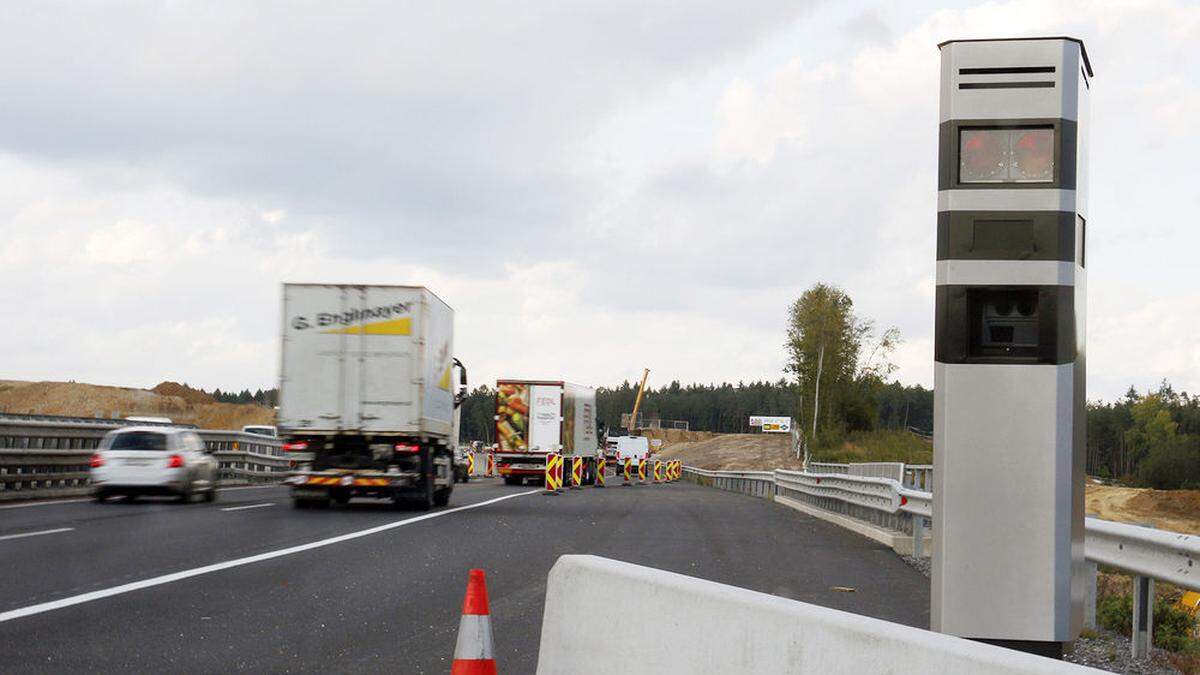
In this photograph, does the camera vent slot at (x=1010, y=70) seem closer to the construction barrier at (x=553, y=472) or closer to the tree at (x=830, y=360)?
the construction barrier at (x=553, y=472)

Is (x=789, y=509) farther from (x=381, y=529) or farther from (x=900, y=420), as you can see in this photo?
(x=900, y=420)

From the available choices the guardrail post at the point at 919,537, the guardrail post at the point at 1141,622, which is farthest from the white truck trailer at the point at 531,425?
the guardrail post at the point at 1141,622

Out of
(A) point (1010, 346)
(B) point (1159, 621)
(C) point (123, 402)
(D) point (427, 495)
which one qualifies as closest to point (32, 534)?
(D) point (427, 495)

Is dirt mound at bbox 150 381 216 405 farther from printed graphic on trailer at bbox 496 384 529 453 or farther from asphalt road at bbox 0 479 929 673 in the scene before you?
asphalt road at bbox 0 479 929 673

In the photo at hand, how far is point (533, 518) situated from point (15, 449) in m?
9.07

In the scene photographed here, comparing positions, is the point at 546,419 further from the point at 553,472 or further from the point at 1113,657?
the point at 1113,657

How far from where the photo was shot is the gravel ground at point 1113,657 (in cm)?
736

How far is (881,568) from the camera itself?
1414 centimetres

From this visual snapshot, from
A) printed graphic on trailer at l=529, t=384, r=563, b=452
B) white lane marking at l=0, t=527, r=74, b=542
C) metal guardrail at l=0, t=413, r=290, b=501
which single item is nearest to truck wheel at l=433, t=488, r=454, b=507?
metal guardrail at l=0, t=413, r=290, b=501

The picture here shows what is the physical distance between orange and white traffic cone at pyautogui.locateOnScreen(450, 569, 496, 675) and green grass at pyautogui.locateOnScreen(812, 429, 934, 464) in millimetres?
45633

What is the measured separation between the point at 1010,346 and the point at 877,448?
66.7 m

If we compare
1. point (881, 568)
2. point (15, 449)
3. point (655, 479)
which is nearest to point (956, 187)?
point (881, 568)

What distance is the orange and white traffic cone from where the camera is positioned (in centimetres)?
525

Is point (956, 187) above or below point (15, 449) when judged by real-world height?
above
